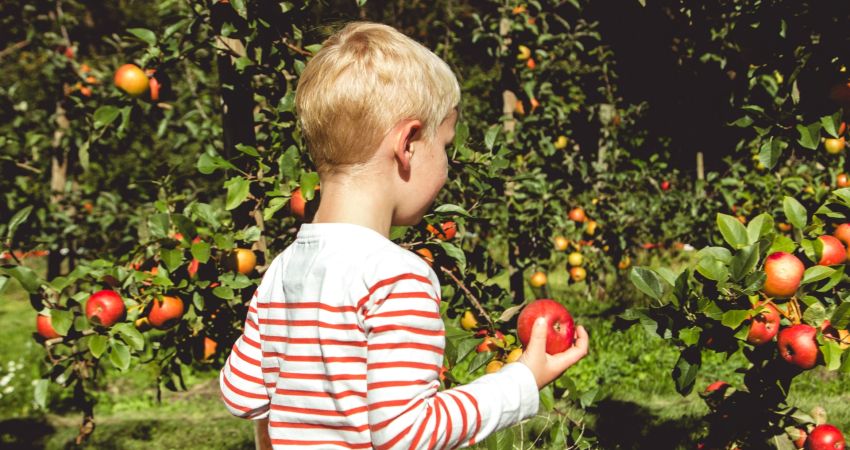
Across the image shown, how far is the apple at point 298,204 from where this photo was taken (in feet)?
6.31

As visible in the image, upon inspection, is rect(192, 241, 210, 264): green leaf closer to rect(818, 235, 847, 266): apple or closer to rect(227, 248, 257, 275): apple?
rect(227, 248, 257, 275): apple

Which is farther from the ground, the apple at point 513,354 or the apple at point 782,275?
the apple at point 782,275

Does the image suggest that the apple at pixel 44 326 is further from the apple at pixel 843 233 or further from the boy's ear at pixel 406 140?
the apple at pixel 843 233

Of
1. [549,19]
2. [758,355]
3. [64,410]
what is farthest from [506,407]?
[64,410]

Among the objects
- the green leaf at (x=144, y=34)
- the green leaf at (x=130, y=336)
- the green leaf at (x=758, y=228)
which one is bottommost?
the green leaf at (x=130, y=336)

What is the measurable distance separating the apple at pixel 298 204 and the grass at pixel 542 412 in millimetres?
1578

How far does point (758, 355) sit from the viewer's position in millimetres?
1753

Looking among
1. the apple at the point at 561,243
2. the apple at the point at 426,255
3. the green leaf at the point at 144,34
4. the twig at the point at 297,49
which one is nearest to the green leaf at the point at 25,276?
the green leaf at the point at 144,34

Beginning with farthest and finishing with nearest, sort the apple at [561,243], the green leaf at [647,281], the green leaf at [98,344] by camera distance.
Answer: the apple at [561,243] → the green leaf at [98,344] → the green leaf at [647,281]

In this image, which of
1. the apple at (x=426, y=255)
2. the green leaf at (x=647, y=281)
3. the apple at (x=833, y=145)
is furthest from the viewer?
the apple at (x=833, y=145)

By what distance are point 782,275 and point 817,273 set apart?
0.12m

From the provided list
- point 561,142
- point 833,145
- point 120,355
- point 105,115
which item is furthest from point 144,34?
point 833,145

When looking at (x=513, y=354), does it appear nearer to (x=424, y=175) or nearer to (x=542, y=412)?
(x=424, y=175)

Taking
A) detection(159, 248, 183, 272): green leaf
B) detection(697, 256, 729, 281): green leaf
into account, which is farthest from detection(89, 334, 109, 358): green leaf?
detection(697, 256, 729, 281): green leaf
